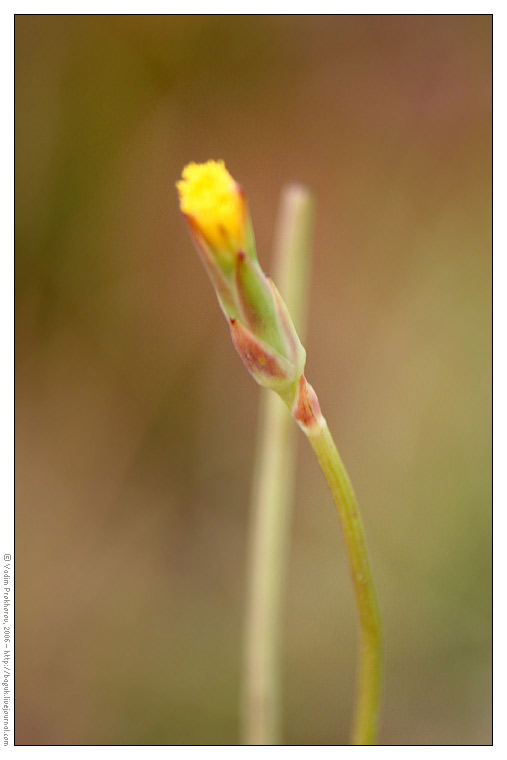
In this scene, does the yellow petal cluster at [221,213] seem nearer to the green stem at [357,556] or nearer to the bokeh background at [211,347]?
the green stem at [357,556]

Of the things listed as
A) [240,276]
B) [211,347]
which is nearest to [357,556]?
[240,276]

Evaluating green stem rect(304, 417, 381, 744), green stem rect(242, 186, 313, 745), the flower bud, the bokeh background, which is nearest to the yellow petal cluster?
the flower bud

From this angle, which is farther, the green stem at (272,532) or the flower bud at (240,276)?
the green stem at (272,532)

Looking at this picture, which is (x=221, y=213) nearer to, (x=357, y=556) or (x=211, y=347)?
(x=357, y=556)

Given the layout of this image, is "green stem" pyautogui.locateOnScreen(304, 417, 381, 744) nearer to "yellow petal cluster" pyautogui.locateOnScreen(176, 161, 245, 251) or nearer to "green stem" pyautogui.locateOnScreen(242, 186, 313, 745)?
"yellow petal cluster" pyautogui.locateOnScreen(176, 161, 245, 251)

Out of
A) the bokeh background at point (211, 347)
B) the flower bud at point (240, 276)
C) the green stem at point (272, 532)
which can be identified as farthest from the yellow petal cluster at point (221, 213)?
the bokeh background at point (211, 347)
